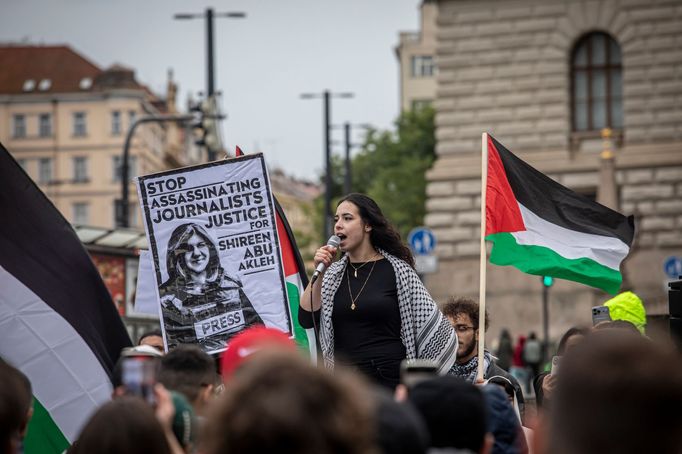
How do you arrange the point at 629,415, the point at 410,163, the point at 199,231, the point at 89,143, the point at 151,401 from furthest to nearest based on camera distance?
the point at 89,143 → the point at 410,163 → the point at 199,231 → the point at 151,401 → the point at 629,415

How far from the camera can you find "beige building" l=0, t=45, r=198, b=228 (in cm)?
10206

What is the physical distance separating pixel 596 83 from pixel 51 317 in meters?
30.3

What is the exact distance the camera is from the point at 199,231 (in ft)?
31.2

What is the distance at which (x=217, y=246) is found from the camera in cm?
947

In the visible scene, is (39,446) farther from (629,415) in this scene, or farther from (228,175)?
(629,415)

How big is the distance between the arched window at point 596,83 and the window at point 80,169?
70141mm

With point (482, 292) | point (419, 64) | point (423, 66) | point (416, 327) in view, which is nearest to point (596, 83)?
point (482, 292)

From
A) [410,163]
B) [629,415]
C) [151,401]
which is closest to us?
[629,415]

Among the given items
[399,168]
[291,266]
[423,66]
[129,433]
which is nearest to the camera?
[129,433]

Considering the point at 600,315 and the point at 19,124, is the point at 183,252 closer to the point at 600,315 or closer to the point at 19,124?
the point at 600,315

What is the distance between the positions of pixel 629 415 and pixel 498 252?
6278 millimetres

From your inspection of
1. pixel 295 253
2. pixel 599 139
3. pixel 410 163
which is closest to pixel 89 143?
pixel 410 163

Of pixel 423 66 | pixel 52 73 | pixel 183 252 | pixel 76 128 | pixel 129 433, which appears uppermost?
pixel 423 66

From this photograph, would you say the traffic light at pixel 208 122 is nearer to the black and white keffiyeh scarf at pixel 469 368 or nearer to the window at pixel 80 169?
the black and white keffiyeh scarf at pixel 469 368
